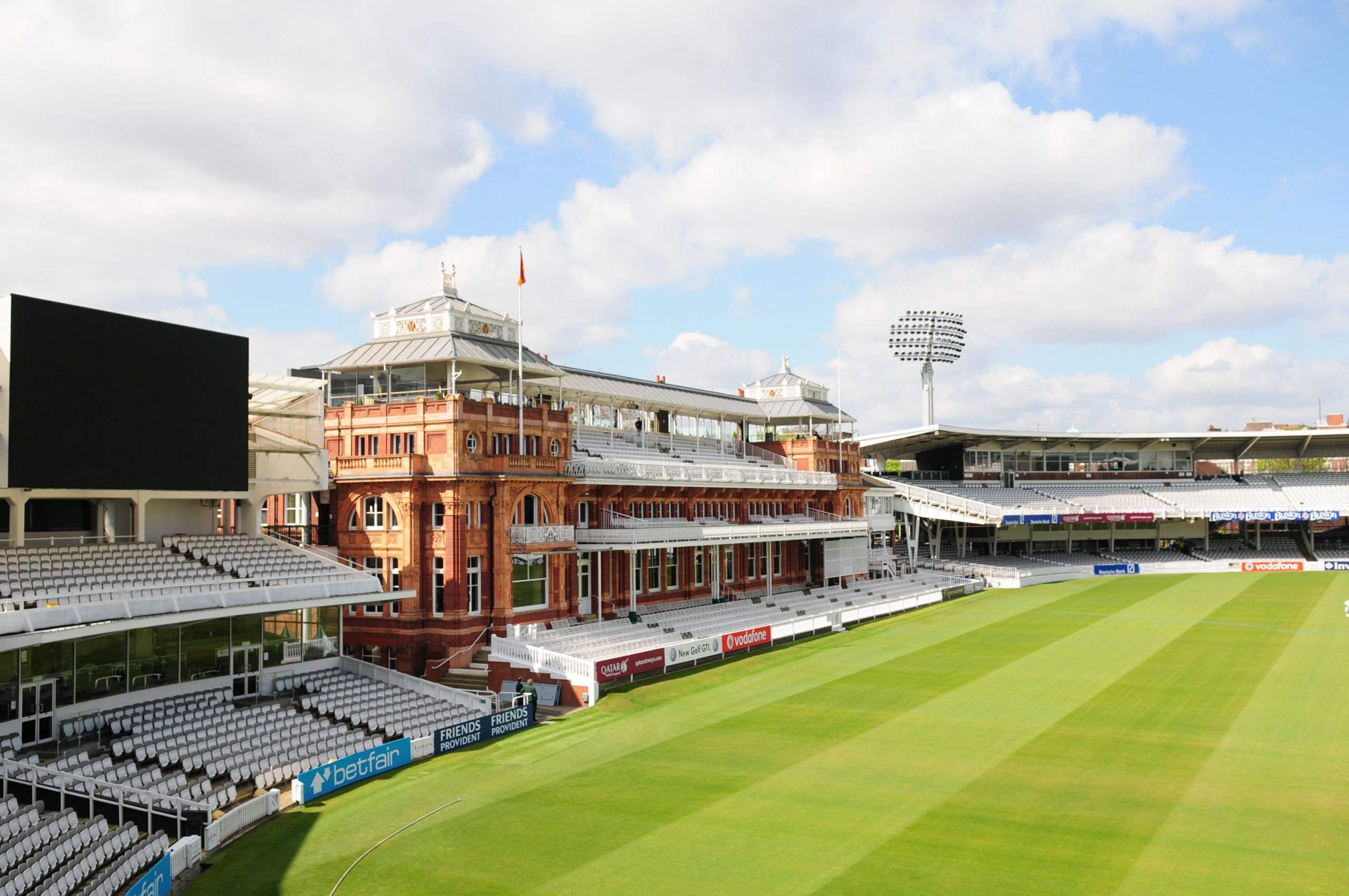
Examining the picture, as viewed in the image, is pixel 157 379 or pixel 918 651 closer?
pixel 157 379

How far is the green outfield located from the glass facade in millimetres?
7613

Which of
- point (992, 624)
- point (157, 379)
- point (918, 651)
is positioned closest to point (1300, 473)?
point (992, 624)

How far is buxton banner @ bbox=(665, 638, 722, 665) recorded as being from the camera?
3800cm

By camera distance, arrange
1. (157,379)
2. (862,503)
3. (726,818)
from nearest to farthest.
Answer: (726,818)
(157,379)
(862,503)

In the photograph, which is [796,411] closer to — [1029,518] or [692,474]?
[692,474]

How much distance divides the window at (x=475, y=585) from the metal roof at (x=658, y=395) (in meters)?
11.6

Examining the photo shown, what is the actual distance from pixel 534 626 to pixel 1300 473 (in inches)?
2836

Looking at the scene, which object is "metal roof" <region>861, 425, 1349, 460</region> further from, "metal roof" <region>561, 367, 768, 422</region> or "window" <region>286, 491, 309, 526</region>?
"window" <region>286, 491, 309, 526</region>

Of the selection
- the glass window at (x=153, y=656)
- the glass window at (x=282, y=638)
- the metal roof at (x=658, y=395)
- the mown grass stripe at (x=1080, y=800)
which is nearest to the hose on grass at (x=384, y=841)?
the mown grass stripe at (x=1080, y=800)

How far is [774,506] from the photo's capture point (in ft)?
188

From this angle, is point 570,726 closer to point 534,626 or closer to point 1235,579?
point 534,626

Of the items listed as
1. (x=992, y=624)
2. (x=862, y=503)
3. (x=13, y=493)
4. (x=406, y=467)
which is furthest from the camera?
(x=862, y=503)

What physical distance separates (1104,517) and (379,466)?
55.6 m

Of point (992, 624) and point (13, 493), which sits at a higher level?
point (13, 493)
